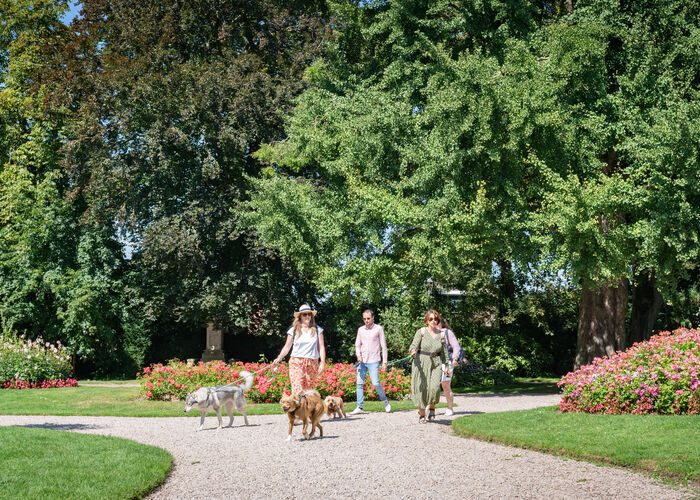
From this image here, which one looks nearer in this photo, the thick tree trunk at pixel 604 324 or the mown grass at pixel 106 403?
the mown grass at pixel 106 403

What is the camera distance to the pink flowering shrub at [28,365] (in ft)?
64.4

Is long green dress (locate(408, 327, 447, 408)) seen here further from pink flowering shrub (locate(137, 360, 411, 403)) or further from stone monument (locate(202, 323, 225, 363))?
stone monument (locate(202, 323, 225, 363))

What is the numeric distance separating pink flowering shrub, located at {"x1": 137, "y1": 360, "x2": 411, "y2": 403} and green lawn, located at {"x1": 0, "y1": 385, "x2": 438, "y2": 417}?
43 centimetres

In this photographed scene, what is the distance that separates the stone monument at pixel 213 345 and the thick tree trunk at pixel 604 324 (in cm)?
1353

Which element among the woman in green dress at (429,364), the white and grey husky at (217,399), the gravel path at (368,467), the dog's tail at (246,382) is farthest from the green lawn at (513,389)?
the white and grey husky at (217,399)

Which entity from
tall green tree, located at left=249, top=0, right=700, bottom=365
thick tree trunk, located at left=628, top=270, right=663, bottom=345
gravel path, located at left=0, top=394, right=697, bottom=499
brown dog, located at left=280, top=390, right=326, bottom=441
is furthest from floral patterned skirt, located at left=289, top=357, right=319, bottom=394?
thick tree trunk, located at left=628, top=270, right=663, bottom=345

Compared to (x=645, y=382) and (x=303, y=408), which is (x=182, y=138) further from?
(x=645, y=382)

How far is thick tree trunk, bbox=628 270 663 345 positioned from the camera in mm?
22641

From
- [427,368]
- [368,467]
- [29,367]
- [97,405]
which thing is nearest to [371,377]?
[427,368]

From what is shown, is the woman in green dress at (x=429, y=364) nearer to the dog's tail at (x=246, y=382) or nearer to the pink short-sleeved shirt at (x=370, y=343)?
the pink short-sleeved shirt at (x=370, y=343)

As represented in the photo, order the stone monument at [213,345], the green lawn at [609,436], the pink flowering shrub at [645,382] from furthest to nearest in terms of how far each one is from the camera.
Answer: the stone monument at [213,345], the pink flowering shrub at [645,382], the green lawn at [609,436]

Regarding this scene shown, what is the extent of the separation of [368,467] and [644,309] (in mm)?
18095

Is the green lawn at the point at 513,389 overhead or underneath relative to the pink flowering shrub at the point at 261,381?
underneath

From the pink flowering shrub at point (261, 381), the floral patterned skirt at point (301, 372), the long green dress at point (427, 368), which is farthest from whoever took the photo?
the pink flowering shrub at point (261, 381)
